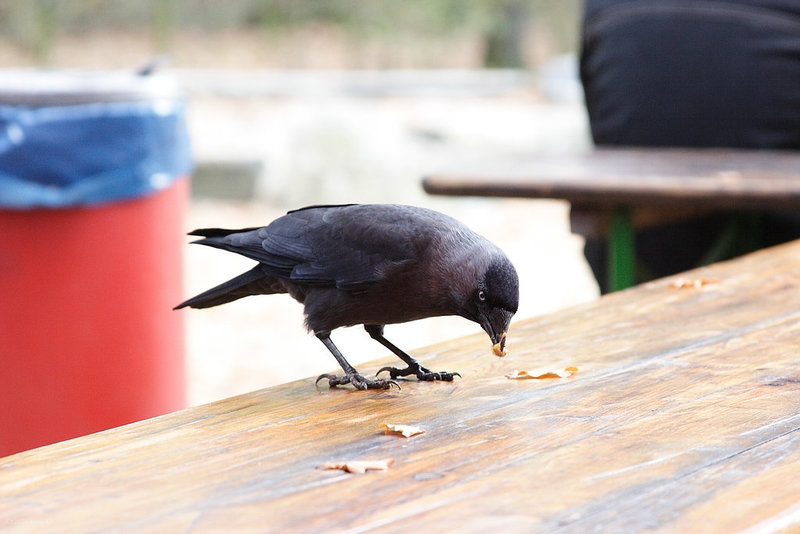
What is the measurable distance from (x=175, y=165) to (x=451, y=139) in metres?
7.83

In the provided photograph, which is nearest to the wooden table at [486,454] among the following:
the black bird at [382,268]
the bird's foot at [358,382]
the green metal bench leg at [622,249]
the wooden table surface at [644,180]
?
the bird's foot at [358,382]

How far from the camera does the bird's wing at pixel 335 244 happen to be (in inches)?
81.4

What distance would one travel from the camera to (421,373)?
2.14 metres

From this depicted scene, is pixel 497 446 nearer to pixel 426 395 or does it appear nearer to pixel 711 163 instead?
pixel 426 395

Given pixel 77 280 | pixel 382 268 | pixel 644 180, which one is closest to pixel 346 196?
pixel 644 180

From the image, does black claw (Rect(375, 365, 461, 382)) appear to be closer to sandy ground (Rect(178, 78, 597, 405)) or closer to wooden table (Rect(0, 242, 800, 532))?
wooden table (Rect(0, 242, 800, 532))

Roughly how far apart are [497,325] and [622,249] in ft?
6.31

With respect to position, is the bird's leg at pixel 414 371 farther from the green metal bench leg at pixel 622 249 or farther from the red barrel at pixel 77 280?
the green metal bench leg at pixel 622 249

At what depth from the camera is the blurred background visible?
6668 mm

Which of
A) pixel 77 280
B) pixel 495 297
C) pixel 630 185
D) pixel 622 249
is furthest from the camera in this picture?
pixel 622 249

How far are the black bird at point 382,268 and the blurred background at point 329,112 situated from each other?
0.22 meters

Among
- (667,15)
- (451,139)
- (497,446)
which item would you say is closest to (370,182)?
(451,139)

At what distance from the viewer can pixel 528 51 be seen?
2008 centimetres

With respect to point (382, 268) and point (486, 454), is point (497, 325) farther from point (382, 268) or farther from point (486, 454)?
point (486, 454)
